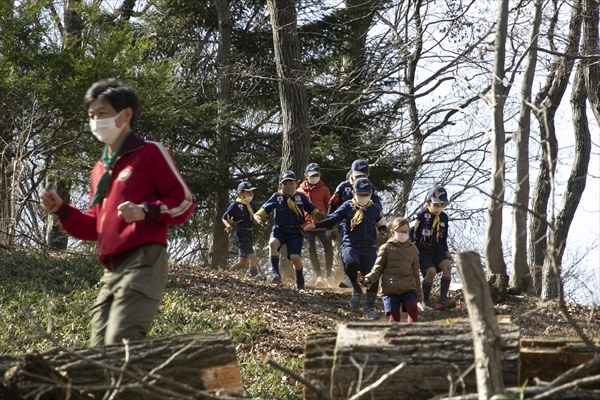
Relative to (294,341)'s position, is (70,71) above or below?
above

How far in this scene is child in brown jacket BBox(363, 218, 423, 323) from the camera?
10602 millimetres

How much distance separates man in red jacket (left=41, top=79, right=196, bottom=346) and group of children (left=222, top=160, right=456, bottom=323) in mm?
5585

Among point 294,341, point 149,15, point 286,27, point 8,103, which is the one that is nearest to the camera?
point 294,341

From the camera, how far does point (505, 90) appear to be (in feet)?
43.3

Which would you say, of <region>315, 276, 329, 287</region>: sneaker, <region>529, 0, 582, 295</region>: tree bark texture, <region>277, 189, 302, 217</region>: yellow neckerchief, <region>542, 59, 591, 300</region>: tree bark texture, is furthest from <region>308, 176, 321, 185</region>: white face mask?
<region>542, 59, 591, 300</region>: tree bark texture

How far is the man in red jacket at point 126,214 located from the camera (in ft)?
17.1

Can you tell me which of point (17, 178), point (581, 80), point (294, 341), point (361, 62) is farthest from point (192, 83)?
point (294, 341)

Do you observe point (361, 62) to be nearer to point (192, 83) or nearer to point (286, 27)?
point (286, 27)

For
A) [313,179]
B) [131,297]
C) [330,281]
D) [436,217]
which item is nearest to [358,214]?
[436,217]

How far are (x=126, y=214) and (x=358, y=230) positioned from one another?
7.51 meters

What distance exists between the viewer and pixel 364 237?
12367 millimetres

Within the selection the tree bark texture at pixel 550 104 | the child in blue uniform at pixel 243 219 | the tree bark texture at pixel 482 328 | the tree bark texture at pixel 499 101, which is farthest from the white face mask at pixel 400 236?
the tree bark texture at pixel 482 328

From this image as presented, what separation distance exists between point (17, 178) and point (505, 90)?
842cm

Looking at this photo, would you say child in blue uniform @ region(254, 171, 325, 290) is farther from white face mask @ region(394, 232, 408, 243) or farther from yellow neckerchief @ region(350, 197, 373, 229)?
white face mask @ region(394, 232, 408, 243)
